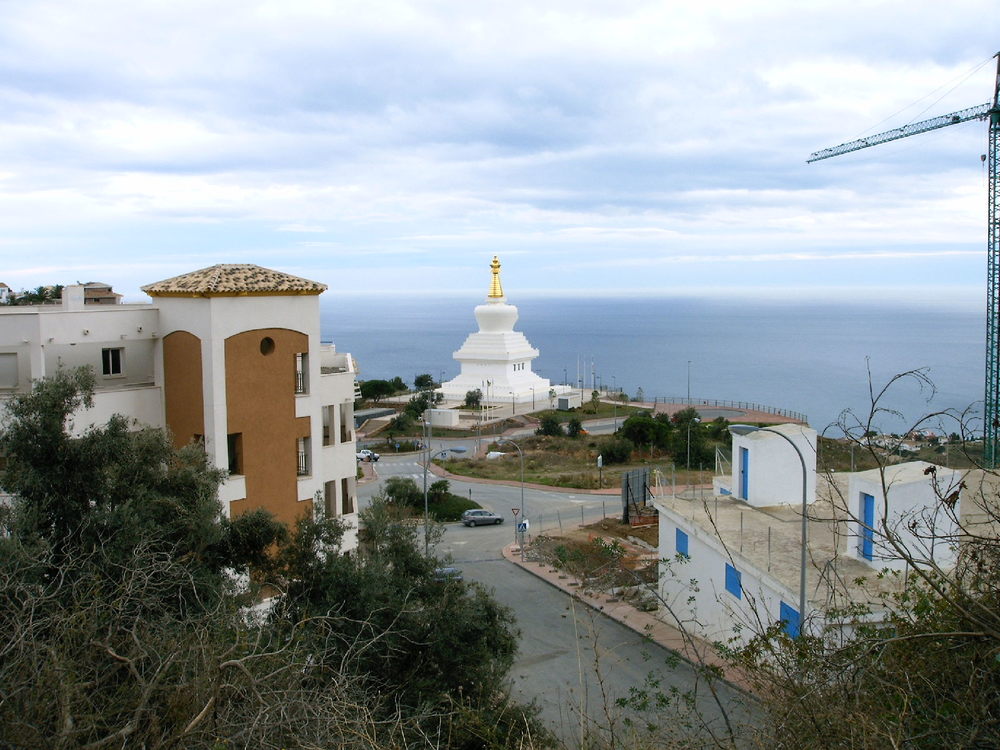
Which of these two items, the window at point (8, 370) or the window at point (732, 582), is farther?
the window at point (732, 582)

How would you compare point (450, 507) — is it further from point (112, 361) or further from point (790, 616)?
point (790, 616)

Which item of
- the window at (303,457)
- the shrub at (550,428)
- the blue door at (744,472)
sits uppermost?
the window at (303,457)

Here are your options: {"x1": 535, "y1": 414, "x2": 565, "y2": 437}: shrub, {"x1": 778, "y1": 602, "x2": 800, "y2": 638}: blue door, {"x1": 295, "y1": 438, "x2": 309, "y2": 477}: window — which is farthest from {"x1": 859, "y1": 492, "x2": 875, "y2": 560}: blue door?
{"x1": 535, "y1": 414, "x2": 565, "y2": 437}: shrub

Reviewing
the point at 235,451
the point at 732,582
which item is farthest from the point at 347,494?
the point at 732,582

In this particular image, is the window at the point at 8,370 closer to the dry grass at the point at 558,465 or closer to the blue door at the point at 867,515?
the blue door at the point at 867,515

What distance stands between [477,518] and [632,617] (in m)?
11.7

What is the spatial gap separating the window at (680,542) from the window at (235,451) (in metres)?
9.15

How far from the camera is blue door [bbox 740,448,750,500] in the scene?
825 inches

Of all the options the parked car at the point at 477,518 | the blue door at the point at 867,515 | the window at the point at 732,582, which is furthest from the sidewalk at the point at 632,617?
the parked car at the point at 477,518

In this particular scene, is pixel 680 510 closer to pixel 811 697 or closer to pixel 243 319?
pixel 243 319

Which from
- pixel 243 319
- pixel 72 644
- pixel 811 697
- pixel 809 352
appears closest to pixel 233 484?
pixel 243 319

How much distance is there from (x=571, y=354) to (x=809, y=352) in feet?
149

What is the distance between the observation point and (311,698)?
845cm

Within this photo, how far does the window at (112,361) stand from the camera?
1677 cm
